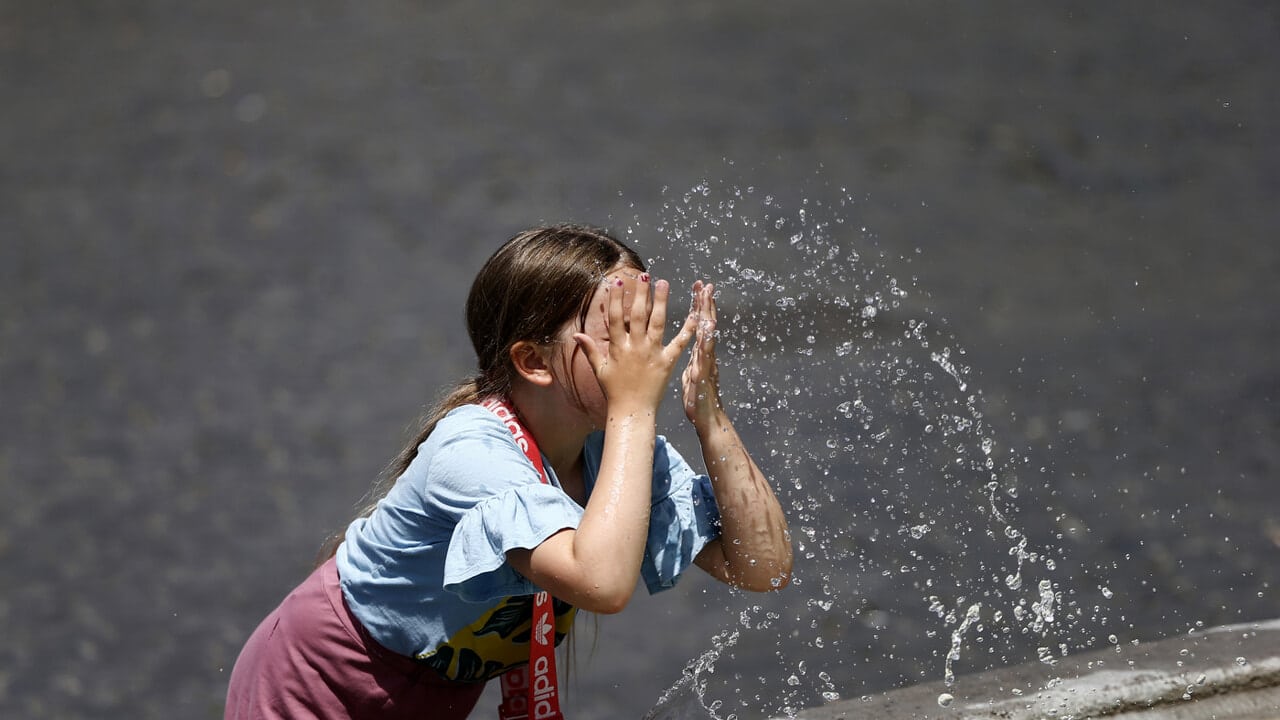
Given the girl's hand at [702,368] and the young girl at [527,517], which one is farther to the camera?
the girl's hand at [702,368]

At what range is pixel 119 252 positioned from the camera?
237 inches

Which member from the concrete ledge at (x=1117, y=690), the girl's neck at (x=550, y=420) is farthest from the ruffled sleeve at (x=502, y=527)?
the concrete ledge at (x=1117, y=690)

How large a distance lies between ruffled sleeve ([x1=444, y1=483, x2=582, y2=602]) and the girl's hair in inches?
11.3

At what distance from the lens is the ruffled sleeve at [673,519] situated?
1.94 meters

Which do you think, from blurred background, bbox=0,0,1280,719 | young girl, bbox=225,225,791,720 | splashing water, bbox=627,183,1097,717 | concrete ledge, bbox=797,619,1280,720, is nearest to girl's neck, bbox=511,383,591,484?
young girl, bbox=225,225,791,720

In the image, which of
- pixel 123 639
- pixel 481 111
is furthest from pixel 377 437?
pixel 481 111

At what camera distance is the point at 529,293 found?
72.9 inches

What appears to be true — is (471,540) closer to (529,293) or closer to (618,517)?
(618,517)

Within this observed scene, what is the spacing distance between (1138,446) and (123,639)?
3.31 m

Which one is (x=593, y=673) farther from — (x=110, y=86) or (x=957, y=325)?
(x=110, y=86)

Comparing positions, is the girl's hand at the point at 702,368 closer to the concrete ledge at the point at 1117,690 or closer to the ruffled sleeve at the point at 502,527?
the ruffled sleeve at the point at 502,527

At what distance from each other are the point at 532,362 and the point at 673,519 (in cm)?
32

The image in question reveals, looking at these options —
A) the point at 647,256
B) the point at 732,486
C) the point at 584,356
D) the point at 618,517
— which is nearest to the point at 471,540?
the point at 618,517

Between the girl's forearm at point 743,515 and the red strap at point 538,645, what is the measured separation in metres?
0.26
